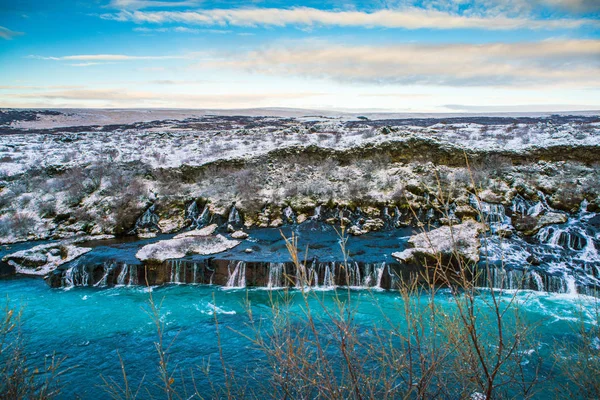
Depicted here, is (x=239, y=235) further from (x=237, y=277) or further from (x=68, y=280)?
(x=68, y=280)

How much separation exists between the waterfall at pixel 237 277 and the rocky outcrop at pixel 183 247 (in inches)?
70.3

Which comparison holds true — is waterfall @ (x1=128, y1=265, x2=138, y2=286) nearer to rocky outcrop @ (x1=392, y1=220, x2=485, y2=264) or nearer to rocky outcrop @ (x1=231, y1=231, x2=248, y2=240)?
rocky outcrop @ (x1=231, y1=231, x2=248, y2=240)

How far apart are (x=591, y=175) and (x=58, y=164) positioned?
3682 centimetres

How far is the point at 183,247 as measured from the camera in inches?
679

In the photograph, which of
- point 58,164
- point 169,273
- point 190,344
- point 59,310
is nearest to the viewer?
point 190,344

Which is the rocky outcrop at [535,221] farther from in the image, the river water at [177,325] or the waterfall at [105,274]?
the waterfall at [105,274]

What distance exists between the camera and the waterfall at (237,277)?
15.5m

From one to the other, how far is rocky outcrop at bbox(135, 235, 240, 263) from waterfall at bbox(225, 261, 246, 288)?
1.79 meters

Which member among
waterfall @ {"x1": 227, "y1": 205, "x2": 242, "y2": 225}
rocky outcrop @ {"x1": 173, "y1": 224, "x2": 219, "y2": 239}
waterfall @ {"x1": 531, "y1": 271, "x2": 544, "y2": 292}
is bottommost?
waterfall @ {"x1": 531, "y1": 271, "x2": 544, "y2": 292}

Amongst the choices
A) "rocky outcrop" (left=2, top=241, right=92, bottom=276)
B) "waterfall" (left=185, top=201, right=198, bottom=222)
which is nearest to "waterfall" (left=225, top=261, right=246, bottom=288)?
"waterfall" (left=185, top=201, right=198, bottom=222)

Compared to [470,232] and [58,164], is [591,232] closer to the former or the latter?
[470,232]

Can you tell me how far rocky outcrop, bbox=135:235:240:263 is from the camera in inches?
649

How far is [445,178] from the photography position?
24359 mm

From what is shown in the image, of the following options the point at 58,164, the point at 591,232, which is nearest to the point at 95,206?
the point at 58,164
